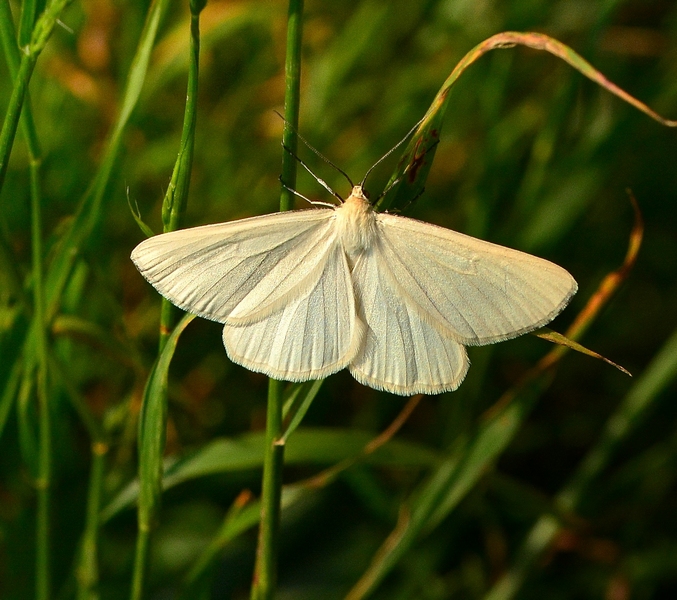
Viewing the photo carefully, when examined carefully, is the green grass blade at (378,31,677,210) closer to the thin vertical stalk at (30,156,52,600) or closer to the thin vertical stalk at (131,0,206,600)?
the thin vertical stalk at (131,0,206,600)

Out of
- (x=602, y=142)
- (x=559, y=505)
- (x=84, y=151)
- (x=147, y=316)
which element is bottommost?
(x=559, y=505)

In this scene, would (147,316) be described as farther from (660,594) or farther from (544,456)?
(660,594)

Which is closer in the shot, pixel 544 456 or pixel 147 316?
pixel 147 316

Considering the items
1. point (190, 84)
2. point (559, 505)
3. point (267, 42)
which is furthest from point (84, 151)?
point (559, 505)

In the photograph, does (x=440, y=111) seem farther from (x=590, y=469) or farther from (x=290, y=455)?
(x=590, y=469)

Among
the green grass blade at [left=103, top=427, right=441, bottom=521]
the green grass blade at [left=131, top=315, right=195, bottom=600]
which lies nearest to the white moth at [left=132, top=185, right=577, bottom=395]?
the green grass blade at [left=131, top=315, right=195, bottom=600]

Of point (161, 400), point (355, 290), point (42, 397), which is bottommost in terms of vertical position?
point (42, 397)

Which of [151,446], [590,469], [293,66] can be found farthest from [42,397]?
[590,469]
